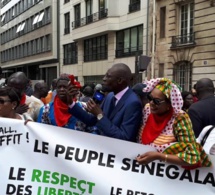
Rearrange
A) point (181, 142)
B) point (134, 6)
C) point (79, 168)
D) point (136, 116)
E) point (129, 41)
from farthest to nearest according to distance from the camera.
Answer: point (129, 41), point (134, 6), point (136, 116), point (79, 168), point (181, 142)

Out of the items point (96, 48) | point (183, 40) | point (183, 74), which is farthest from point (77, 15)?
point (183, 74)

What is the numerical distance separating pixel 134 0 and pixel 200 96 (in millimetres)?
18658

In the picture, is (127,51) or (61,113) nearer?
(61,113)

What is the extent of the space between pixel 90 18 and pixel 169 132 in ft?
81.8

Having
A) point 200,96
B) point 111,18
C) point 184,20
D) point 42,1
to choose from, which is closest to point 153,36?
point 184,20

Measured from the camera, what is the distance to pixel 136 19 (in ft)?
72.8

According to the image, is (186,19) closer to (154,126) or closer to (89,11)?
(89,11)

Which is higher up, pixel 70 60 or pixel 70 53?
pixel 70 53

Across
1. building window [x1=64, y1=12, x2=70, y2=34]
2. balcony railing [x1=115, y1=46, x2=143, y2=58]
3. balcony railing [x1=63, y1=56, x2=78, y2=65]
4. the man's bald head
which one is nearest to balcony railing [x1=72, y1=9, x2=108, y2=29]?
building window [x1=64, y1=12, x2=70, y2=34]

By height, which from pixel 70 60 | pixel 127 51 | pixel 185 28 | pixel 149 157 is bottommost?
pixel 149 157

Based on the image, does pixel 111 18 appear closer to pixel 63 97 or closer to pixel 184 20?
pixel 184 20

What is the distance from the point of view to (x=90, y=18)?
2720 cm

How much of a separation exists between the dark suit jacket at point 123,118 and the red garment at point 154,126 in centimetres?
14

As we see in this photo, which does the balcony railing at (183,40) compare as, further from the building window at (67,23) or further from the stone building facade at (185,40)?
the building window at (67,23)
